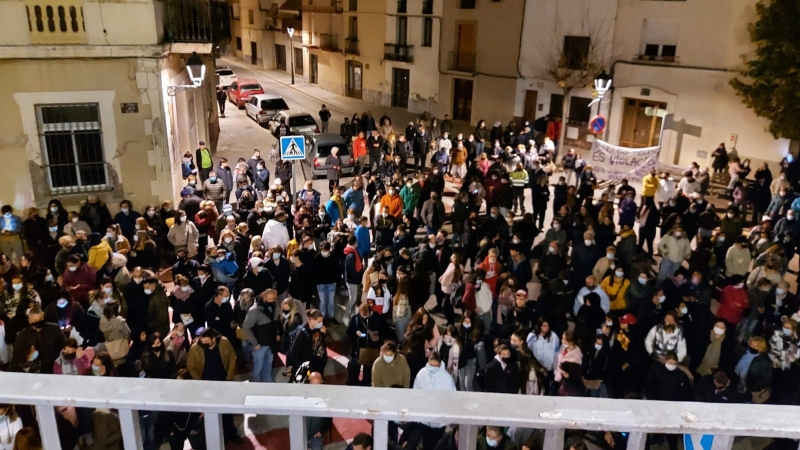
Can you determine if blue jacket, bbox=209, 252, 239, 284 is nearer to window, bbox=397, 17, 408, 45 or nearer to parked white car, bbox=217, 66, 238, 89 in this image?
window, bbox=397, 17, 408, 45

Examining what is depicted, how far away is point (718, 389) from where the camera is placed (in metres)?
7.21

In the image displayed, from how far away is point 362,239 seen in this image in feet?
36.7

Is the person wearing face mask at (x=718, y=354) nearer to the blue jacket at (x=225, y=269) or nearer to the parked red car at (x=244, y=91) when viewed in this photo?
the blue jacket at (x=225, y=269)

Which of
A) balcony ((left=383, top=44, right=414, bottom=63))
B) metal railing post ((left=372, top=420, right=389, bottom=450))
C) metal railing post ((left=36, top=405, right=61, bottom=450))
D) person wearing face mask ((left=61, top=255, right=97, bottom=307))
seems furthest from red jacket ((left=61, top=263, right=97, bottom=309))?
balcony ((left=383, top=44, right=414, bottom=63))

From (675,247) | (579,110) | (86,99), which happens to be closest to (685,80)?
(579,110)

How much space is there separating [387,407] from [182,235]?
10067 millimetres

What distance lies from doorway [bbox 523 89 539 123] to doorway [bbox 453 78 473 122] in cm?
366

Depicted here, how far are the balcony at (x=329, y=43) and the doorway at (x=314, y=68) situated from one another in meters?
2.66

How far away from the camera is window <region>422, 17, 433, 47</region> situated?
109 ft

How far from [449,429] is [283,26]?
155 ft

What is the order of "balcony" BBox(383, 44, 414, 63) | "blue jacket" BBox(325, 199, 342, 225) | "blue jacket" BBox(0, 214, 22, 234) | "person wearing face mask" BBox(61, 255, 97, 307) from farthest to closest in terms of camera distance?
"balcony" BBox(383, 44, 414, 63) → "blue jacket" BBox(325, 199, 342, 225) → "blue jacket" BBox(0, 214, 22, 234) → "person wearing face mask" BBox(61, 255, 97, 307)

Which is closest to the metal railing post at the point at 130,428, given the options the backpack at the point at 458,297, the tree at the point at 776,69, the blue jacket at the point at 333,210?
the backpack at the point at 458,297

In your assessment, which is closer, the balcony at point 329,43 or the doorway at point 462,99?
the doorway at point 462,99

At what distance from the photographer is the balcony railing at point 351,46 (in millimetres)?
38725
